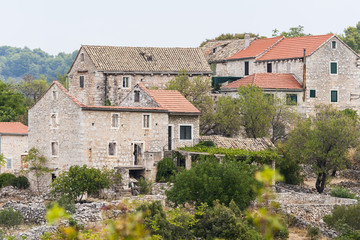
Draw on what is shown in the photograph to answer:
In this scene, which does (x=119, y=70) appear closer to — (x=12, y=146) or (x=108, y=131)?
(x=12, y=146)

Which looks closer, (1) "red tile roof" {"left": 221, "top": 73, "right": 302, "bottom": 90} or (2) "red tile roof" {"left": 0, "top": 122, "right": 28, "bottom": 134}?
(2) "red tile roof" {"left": 0, "top": 122, "right": 28, "bottom": 134}

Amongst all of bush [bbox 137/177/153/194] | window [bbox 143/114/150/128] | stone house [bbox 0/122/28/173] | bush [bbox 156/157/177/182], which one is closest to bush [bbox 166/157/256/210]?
bush [bbox 137/177/153/194]

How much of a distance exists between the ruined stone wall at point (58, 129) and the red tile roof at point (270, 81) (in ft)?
59.2

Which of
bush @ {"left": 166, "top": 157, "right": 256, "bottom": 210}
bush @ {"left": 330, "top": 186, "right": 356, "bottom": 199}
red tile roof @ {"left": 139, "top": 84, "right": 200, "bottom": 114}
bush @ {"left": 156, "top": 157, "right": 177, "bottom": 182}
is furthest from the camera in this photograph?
red tile roof @ {"left": 139, "top": 84, "right": 200, "bottom": 114}

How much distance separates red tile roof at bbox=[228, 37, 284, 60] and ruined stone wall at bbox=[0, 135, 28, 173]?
813 inches

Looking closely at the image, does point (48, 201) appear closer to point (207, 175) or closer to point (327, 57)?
point (207, 175)

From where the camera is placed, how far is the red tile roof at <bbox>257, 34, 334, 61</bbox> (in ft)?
192

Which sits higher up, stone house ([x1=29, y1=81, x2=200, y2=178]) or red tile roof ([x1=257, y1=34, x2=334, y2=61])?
red tile roof ([x1=257, y1=34, x2=334, y2=61])

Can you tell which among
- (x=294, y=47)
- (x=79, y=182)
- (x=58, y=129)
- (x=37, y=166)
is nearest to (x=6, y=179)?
(x=37, y=166)

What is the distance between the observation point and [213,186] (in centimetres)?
3469

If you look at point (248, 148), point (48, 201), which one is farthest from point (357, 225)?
point (48, 201)

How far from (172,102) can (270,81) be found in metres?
13.7

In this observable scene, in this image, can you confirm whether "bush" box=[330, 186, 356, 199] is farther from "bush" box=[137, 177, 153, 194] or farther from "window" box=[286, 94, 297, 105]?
"window" box=[286, 94, 297, 105]

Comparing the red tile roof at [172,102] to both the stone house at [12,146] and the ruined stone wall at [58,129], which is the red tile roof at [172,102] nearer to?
the ruined stone wall at [58,129]
